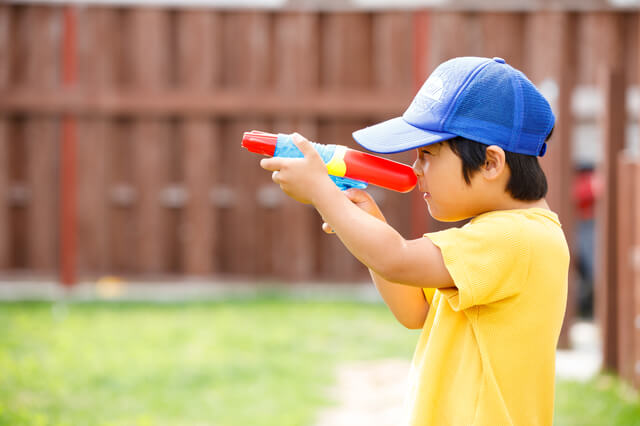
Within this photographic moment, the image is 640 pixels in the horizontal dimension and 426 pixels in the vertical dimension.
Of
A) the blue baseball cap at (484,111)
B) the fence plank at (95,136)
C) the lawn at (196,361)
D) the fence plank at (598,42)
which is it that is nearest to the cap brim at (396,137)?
the blue baseball cap at (484,111)

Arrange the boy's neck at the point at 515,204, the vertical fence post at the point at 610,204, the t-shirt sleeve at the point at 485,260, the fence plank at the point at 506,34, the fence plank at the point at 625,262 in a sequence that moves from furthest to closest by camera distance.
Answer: the fence plank at the point at 506,34 < the vertical fence post at the point at 610,204 < the fence plank at the point at 625,262 < the boy's neck at the point at 515,204 < the t-shirt sleeve at the point at 485,260

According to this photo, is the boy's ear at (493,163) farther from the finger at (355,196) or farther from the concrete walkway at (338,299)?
the concrete walkway at (338,299)

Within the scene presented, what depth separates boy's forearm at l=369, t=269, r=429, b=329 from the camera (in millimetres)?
1827

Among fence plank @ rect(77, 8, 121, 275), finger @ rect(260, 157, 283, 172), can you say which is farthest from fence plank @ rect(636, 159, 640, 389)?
fence plank @ rect(77, 8, 121, 275)

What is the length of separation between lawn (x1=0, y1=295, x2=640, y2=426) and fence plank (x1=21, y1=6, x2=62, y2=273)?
30.1 inches

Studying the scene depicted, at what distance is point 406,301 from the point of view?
184 cm

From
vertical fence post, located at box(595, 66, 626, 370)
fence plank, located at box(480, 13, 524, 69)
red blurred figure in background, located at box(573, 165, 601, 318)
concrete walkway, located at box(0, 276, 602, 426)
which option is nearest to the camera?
concrete walkway, located at box(0, 276, 602, 426)

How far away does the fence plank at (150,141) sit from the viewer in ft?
21.2

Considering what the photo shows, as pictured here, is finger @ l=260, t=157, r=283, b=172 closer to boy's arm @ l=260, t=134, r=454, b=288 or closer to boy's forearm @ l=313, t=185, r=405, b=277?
boy's arm @ l=260, t=134, r=454, b=288

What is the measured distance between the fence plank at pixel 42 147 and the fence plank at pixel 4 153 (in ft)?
0.52

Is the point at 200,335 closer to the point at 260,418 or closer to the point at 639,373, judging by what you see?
the point at 260,418

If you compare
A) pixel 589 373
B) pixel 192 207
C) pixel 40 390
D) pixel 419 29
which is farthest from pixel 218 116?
pixel 589 373

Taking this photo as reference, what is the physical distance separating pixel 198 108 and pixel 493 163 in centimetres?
517

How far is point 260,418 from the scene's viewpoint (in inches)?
135
